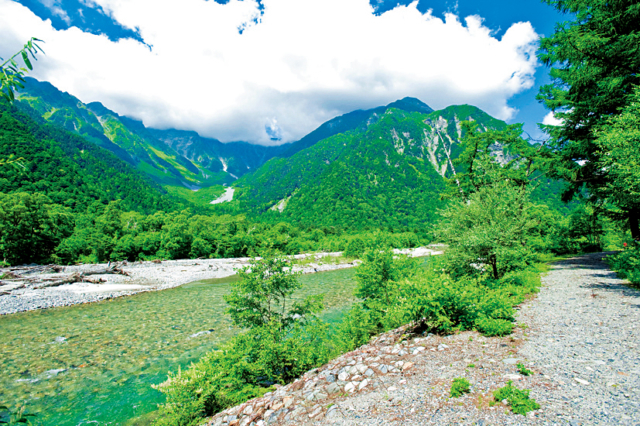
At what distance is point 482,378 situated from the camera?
5.54 meters

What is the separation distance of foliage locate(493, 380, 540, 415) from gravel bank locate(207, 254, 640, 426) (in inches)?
4.5

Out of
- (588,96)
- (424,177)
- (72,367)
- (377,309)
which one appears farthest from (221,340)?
(424,177)

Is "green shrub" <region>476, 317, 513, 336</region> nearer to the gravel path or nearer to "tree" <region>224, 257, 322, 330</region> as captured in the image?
the gravel path

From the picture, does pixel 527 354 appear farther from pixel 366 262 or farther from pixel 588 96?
pixel 588 96

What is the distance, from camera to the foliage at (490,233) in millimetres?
11938

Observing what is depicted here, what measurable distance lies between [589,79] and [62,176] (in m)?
127

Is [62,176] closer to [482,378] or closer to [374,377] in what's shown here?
[374,377]

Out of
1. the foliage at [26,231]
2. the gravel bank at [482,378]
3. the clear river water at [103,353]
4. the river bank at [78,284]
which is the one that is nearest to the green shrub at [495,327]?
the gravel bank at [482,378]

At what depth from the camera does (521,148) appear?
75.9ft

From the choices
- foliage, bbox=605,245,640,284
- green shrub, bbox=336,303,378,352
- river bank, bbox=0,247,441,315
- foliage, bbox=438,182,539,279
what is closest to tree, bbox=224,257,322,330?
green shrub, bbox=336,303,378,352

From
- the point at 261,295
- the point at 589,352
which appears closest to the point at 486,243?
the point at 589,352

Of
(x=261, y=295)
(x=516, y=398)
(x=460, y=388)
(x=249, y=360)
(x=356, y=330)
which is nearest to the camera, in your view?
(x=516, y=398)

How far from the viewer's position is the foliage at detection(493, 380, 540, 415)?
4430 millimetres

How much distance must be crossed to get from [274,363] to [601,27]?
2418 cm
